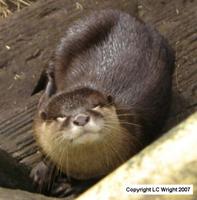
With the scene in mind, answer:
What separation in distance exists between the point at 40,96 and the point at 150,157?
158cm

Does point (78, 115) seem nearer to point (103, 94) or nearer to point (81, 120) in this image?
point (81, 120)

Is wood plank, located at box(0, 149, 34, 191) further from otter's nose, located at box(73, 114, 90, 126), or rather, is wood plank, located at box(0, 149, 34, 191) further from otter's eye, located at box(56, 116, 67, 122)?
otter's nose, located at box(73, 114, 90, 126)

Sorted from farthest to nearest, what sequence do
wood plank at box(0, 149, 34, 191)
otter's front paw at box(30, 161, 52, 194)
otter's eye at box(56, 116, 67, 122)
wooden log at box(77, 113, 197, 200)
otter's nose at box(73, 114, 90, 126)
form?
otter's front paw at box(30, 161, 52, 194), wood plank at box(0, 149, 34, 191), otter's eye at box(56, 116, 67, 122), otter's nose at box(73, 114, 90, 126), wooden log at box(77, 113, 197, 200)

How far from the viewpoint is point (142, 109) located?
294 centimetres

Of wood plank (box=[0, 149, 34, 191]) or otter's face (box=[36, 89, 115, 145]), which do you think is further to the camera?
wood plank (box=[0, 149, 34, 191])

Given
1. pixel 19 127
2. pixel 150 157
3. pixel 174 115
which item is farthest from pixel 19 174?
pixel 150 157

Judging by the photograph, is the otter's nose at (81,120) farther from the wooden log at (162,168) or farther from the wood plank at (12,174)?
the wooden log at (162,168)

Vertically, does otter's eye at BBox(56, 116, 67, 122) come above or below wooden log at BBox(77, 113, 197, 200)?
below

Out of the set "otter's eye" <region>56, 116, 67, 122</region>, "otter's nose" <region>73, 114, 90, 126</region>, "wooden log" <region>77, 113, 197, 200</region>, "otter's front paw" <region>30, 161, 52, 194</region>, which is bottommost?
"otter's front paw" <region>30, 161, 52, 194</region>

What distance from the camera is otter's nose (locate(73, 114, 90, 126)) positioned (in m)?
2.41

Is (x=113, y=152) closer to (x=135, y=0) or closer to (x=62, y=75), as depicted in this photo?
(x=62, y=75)

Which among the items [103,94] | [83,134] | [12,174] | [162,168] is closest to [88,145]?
[83,134]

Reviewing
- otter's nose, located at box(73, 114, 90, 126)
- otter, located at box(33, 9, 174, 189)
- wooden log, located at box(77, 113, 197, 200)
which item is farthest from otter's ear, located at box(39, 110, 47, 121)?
wooden log, located at box(77, 113, 197, 200)

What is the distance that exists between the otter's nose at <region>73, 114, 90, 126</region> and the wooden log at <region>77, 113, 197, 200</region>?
777 mm
